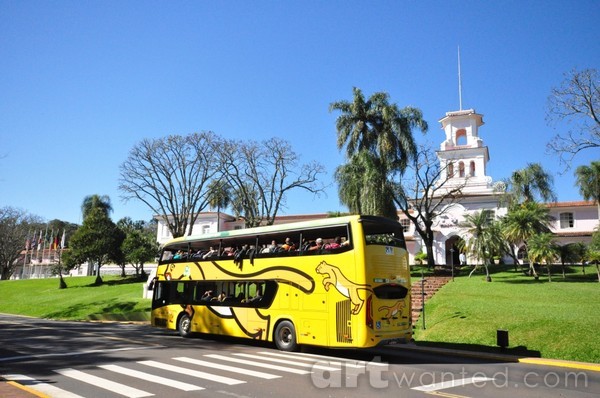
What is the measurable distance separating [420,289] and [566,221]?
101 feet

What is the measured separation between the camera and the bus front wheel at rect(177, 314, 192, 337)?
18391 millimetres

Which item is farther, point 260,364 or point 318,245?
point 318,245

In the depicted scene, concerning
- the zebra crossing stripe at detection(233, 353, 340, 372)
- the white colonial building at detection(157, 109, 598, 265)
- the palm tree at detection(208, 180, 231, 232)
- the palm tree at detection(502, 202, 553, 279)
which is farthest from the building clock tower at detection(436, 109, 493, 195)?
the zebra crossing stripe at detection(233, 353, 340, 372)

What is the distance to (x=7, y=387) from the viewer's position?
7.91 m

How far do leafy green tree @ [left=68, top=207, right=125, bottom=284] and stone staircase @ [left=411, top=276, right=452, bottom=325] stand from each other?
1738 inches

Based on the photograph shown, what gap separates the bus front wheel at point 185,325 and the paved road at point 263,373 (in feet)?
9.49

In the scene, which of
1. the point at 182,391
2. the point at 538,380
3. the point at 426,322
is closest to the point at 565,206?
the point at 426,322

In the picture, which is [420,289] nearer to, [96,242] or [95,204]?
[96,242]

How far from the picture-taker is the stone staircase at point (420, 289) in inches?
907

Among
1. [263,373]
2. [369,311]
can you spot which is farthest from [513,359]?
[263,373]

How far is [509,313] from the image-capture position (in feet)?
61.2

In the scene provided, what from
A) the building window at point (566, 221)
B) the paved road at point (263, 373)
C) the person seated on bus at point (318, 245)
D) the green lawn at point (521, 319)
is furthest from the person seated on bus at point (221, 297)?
the building window at point (566, 221)

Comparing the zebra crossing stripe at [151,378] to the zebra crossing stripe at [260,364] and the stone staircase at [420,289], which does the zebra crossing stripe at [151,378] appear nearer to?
the zebra crossing stripe at [260,364]

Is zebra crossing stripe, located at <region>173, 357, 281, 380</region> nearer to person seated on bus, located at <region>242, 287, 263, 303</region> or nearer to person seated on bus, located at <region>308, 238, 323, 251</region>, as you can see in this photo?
person seated on bus, located at <region>242, 287, 263, 303</region>
